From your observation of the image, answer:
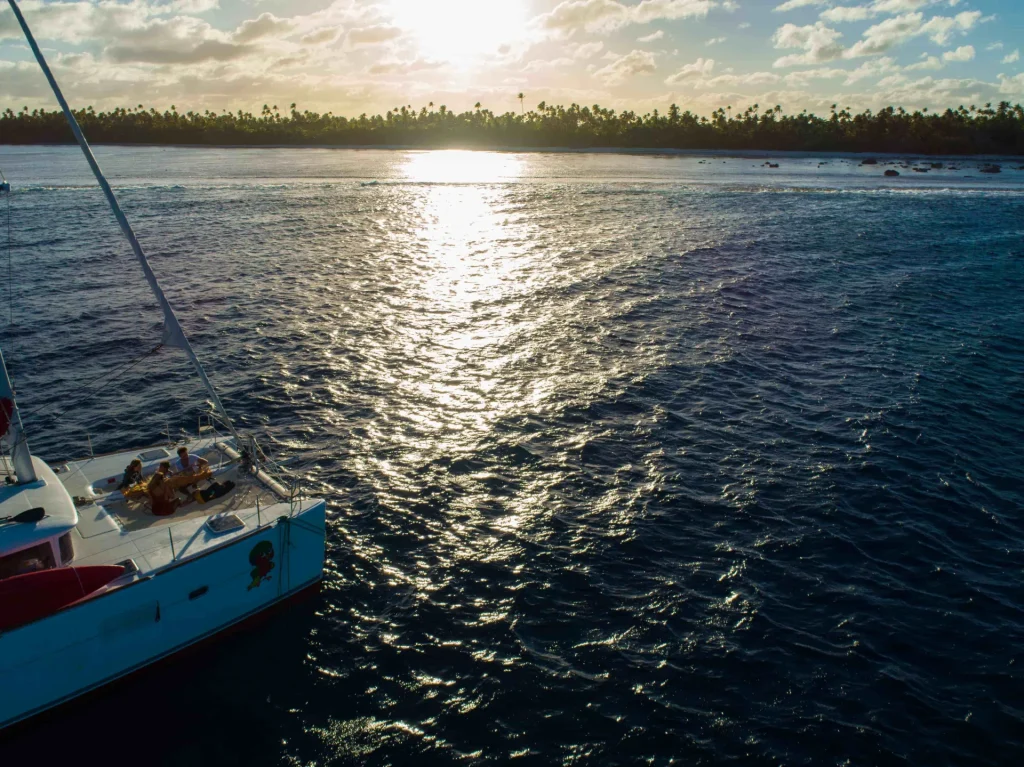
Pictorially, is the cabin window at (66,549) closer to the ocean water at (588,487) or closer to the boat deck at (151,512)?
the boat deck at (151,512)

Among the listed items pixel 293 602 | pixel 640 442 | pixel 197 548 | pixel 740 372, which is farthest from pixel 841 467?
pixel 197 548

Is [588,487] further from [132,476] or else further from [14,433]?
[14,433]

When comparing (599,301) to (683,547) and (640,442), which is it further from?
(683,547)

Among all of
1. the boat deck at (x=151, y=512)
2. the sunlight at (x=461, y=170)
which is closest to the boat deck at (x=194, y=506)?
the boat deck at (x=151, y=512)

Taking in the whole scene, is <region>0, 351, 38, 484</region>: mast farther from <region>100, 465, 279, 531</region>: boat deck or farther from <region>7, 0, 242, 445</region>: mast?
<region>7, 0, 242, 445</region>: mast

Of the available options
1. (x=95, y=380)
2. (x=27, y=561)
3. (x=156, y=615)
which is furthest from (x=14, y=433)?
(x=95, y=380)

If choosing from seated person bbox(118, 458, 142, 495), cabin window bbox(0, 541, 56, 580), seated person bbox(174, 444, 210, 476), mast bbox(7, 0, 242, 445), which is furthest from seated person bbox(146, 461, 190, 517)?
cabin window bbox(0, 541, 56, 580)
